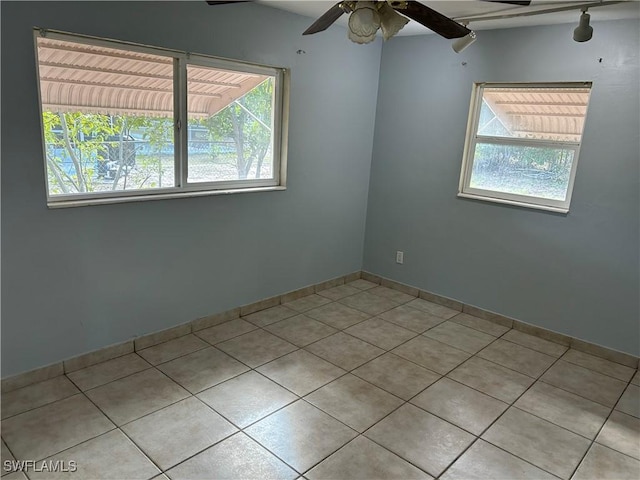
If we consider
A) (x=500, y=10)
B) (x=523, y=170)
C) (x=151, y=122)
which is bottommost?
(x=523, y=170)

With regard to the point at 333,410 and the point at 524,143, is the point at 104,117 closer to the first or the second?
the point at 333,410

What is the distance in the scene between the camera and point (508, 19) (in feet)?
10.3

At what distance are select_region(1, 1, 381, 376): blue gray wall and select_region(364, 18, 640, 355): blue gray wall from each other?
0.35 metres

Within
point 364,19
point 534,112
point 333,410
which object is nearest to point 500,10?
point 534,112

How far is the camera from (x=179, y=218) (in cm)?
306

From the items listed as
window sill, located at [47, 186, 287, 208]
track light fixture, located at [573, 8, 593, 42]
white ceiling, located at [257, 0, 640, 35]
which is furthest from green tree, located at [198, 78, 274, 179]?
track light fixture, located at [573, 8, 593, 42]

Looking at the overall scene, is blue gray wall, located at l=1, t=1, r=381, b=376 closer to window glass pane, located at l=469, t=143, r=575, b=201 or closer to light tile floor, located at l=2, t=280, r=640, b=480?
light tile floor, located at l=2, t=280, r=640, b=480

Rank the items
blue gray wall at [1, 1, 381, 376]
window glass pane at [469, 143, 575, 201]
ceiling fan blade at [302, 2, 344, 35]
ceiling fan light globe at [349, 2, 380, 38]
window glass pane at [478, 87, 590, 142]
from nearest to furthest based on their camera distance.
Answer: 1. ceiling fan light globe at [349, 2, 380, 38]
2. ceiling fan blade at [302, 2, 344, 35]
3. blue gray wall at [1, 1, 381, 376]
4. window glass pane at [478, 87, 590, 142]
5. window glass pane at [469, 143, 575, 201]

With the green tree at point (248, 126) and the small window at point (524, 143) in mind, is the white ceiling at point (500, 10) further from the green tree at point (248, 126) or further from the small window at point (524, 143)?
the green tree at point (248, 126)

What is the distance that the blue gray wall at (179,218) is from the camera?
2348mm

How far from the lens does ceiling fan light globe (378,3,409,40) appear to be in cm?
197

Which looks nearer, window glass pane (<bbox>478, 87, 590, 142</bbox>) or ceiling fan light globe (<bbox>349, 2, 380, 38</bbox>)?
ceiling fan light globe (<bbox>349, 2, 380, 38</bbox>)

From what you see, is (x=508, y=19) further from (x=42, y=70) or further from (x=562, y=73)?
(x=42, y=70)

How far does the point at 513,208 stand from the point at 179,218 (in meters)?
2.51
